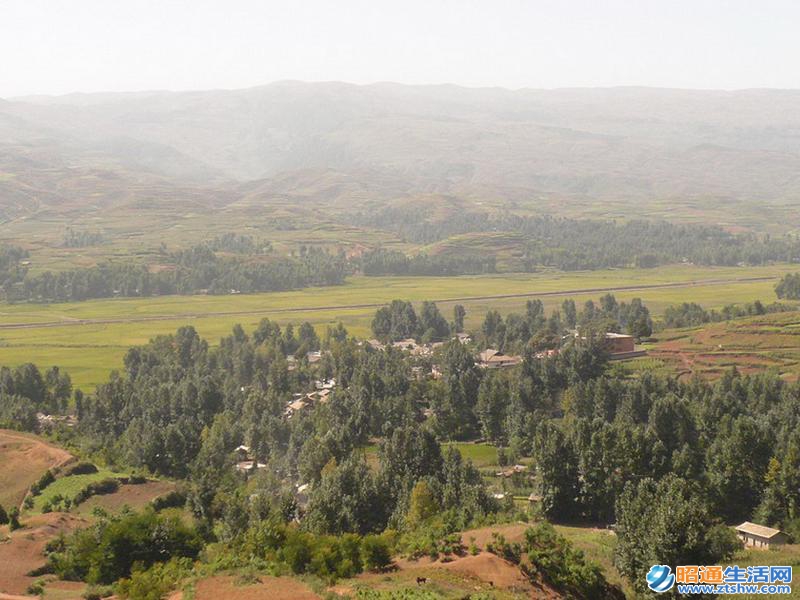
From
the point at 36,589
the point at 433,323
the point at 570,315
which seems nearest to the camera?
the point at 36,589

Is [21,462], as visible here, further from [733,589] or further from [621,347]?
[621,347]

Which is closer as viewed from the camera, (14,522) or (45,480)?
(14,522)

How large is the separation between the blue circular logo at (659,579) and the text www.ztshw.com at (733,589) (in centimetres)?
41

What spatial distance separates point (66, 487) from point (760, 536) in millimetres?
36601

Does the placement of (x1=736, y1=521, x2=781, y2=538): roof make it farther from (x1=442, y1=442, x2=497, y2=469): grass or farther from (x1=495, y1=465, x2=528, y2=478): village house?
(x1=442, y1=442, x2=497, y2=469): grass

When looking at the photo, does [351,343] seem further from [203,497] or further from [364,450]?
[203,497]

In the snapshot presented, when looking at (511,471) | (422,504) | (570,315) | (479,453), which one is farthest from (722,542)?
(570,315)

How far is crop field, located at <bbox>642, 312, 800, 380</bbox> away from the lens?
75688mm

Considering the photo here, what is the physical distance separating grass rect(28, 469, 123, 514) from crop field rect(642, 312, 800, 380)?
48592 millimetres

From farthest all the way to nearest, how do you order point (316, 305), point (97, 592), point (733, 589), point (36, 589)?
point (316, 305)
point (36, 589)
point (97, 592)
point (733, 589)

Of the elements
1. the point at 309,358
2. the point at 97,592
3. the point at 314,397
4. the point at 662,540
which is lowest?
the point at 309,358

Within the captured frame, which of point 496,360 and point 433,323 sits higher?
point 433,323

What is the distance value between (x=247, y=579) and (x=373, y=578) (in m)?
4.08

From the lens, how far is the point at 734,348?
81.4 meters
